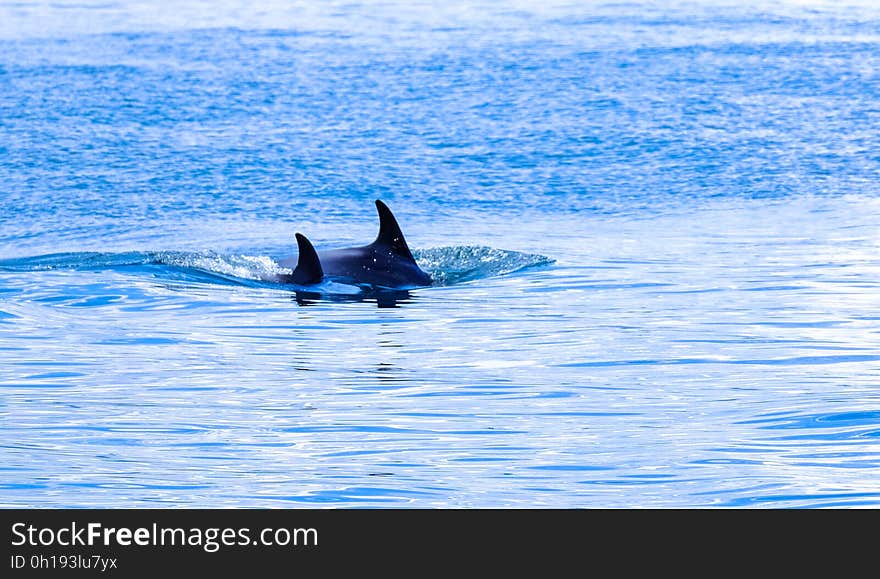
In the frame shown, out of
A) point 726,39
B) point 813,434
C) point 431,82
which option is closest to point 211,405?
point 813,434

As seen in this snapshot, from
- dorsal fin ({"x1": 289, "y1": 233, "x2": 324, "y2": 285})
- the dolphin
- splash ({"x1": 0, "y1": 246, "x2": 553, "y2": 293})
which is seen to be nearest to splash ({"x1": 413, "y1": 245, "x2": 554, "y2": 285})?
splash ({"x1": 0, "y1": 246, "x2": 553, "y2": 293})

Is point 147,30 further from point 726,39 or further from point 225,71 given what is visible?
point 726,39

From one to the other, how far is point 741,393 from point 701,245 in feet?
31.1

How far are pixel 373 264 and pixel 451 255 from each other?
2.04 meters

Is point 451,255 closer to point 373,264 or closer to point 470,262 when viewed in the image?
point 470,262

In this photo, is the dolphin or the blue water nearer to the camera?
the blue water

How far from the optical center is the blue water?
8219 mm

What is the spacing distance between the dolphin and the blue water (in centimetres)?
31

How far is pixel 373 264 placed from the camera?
53.6 ft

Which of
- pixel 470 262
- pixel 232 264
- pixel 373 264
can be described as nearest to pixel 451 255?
pixel 470 262

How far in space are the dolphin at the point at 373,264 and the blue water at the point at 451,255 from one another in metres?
0.31

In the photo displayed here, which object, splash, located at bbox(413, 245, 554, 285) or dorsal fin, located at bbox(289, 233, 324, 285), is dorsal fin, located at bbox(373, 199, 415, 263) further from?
dorsal fin, located at bbox(289, 233, 324, 285)
